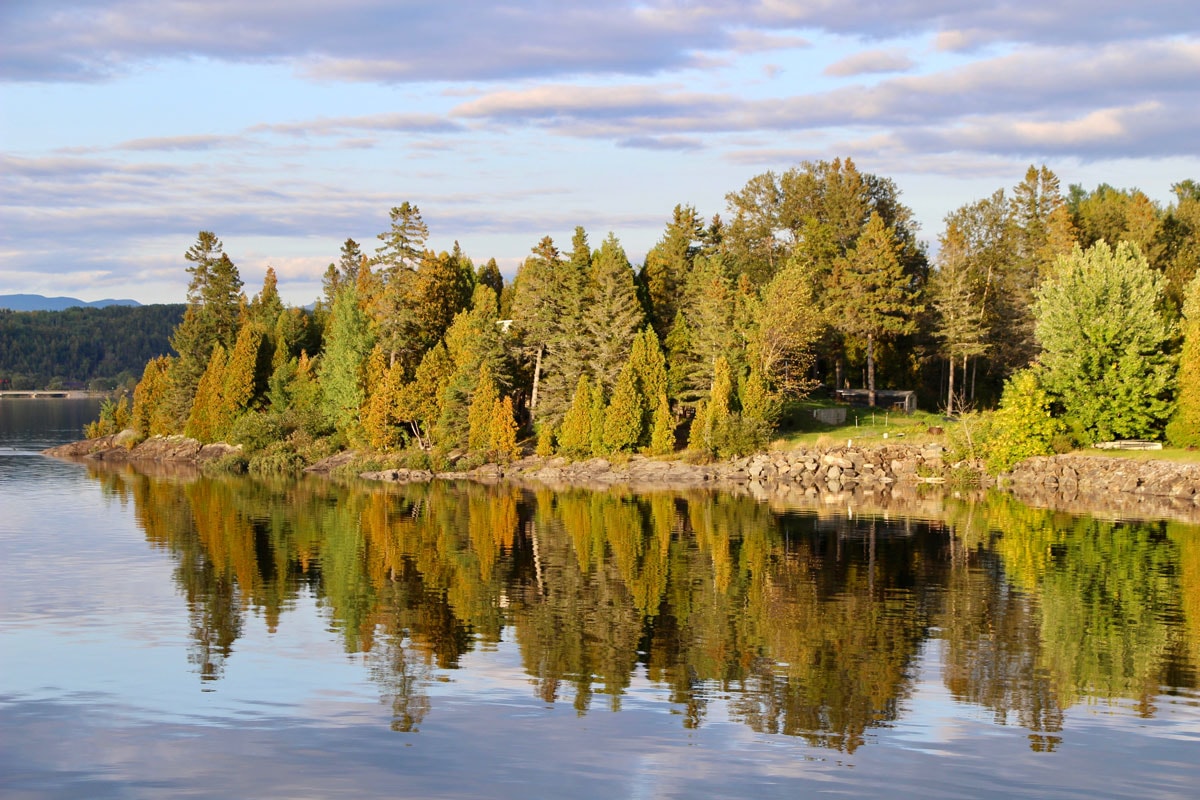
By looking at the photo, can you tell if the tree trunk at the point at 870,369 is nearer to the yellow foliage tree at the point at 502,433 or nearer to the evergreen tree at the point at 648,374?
the evergreen tree at the point at 648,374

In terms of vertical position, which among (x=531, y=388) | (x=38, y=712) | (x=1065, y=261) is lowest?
(x=38, y=712)

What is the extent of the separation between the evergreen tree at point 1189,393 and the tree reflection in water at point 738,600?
47.8 ft

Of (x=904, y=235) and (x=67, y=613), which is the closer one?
(x=67, y=613)

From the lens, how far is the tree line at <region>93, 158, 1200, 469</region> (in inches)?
2518

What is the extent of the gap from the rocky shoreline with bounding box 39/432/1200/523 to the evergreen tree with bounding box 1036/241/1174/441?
152 inches

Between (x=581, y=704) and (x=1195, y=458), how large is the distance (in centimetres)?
4792

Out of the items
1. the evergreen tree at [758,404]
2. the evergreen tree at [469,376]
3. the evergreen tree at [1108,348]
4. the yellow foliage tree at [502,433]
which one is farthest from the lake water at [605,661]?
the evergreen tree at [469,376]

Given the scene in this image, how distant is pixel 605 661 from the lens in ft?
77.4

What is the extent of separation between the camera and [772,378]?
2808 inches

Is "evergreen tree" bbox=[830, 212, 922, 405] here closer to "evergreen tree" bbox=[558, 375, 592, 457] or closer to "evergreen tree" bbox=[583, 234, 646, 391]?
"evergreen tree" bbox=[583, 234, 646, 391]

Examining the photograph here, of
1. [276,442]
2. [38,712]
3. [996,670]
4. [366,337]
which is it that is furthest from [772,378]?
[38,712]

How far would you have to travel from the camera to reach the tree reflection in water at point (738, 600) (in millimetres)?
21531

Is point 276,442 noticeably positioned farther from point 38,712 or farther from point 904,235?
point 38,712

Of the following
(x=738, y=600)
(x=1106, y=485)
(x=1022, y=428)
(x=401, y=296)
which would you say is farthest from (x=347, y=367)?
(x=738, y=600)
